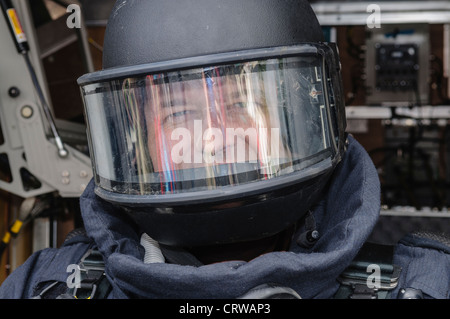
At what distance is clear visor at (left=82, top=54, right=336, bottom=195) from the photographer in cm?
95

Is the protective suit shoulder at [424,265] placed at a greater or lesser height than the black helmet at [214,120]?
lesser

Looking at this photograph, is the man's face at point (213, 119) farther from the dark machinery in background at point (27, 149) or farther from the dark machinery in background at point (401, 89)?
the dark machinery in background at point (401, 89)

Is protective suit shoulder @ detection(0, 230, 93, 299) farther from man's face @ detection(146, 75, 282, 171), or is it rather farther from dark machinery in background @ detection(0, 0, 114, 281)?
dark machinery in background @ detection(0, 0, 114, 281)

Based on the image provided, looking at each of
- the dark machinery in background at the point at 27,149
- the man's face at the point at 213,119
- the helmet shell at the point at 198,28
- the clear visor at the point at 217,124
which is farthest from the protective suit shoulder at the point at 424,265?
the dark machinery in background at the point at 27,149

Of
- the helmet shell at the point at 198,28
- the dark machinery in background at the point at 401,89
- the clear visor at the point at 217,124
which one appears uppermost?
the helmet shell at the point at 198,28

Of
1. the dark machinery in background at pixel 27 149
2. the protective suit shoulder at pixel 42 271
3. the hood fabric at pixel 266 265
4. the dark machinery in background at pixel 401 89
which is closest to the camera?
the hood fabric at pixel 266 265

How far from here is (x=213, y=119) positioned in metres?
0.96

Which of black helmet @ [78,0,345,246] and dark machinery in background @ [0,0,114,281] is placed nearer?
black helmet @ [78,0,345,246]

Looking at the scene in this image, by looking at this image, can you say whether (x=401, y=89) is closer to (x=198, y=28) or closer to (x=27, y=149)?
(x=27, y=149)

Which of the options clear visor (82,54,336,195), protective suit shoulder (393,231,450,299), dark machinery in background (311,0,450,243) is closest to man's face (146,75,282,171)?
clear visor (82,54,336,195)

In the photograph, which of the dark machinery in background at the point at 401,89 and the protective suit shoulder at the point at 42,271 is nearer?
the protective suit shoulder at the point at 42,271

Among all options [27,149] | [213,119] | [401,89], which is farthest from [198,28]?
[401,89]

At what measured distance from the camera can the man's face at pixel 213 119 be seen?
951mm

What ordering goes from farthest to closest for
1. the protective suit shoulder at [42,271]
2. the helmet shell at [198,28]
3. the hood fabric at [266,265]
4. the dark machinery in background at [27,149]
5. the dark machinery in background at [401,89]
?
the dark machinery in background at [401,89]
the dark machinery in background at [27,149]
the protective suit shoulder at [42,271]
the helmet shell at [198,28]
the hood fabric at [266,265]
